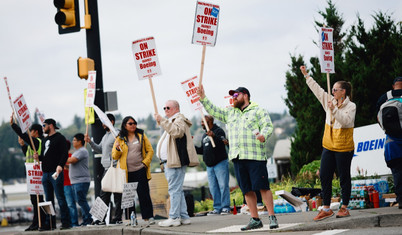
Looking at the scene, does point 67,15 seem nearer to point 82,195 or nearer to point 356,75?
point 82,195

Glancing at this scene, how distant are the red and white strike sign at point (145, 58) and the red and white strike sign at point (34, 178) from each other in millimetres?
3649

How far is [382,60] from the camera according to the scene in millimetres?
17453

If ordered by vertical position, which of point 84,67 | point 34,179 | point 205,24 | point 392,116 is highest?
point 205,24

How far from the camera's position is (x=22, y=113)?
42.8 feet

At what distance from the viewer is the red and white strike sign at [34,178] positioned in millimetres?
12844

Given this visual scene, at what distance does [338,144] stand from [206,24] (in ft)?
9.90

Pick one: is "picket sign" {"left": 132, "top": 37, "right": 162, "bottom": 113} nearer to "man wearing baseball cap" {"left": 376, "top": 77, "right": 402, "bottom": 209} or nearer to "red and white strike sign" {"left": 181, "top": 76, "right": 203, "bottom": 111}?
"red and white strike sign" {"left": 181, "top": 76, "right": 203, "bottom": 111}

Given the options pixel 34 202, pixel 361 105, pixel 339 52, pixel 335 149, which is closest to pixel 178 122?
pixel 335 149

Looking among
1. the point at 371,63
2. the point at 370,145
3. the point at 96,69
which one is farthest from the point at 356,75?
the point at 96,69

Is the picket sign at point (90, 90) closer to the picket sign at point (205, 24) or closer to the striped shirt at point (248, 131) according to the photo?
the picket sign at point (205, 24)

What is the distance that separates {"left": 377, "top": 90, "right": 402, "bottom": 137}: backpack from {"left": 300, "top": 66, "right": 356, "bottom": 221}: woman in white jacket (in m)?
0.42

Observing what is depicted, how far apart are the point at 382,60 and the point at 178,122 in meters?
9.13

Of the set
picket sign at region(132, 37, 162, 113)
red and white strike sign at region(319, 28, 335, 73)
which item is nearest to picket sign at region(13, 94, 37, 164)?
picket sign at region(132, 37, 162, 113)

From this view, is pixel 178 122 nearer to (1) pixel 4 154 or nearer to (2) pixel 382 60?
(2) pixel 382 60
